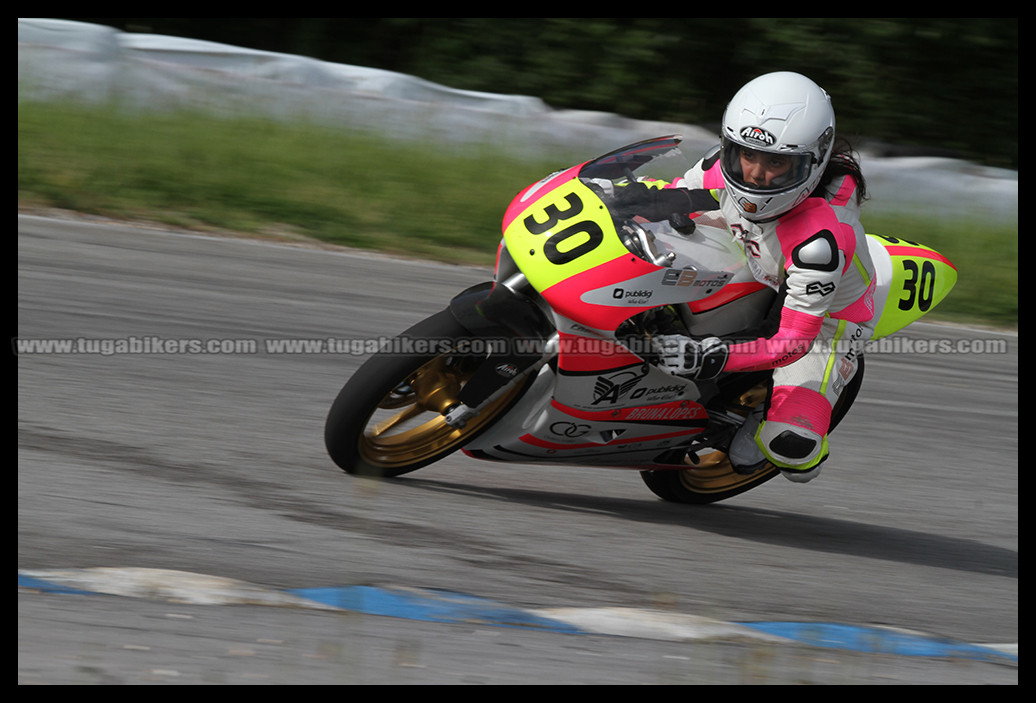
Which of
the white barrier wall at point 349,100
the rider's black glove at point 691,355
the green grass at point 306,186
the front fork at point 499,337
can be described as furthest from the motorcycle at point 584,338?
the white barrier wall at point 349,100

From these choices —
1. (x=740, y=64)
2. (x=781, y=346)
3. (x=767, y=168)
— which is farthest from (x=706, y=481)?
(x=740, y=64)

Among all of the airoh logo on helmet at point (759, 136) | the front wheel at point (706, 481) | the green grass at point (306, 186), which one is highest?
the airoh logo on helmet at point (759, 136)

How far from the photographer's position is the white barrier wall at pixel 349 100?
9.83 m

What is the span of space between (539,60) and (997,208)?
5.70 metres

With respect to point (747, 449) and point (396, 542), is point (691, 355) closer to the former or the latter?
point (747, 449)

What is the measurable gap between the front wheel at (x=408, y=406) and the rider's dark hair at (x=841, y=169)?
1.32 metres

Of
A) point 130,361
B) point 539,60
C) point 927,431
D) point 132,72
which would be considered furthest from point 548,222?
point 539,60

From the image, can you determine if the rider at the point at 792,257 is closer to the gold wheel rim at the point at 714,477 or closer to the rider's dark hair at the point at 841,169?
the rider's dark hair at the point at 841,169

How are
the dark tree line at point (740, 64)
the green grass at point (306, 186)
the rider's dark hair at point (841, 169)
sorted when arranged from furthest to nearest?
the dark tree line at point (740, 64), the green grass at point (306, 186), the rider's dark hair at point (841, 169)

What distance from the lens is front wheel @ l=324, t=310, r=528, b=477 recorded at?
154 inches

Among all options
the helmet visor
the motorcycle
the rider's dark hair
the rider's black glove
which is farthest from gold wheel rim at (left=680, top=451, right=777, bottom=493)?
the helmet visor

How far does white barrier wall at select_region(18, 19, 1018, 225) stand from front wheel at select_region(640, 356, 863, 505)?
557cm

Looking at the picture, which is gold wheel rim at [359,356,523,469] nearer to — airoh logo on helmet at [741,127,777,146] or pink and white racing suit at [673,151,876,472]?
pink and white racing suit at [673,151,876,472]

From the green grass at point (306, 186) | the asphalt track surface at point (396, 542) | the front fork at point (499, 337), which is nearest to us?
the asphalt track surface at point (396, 542)
